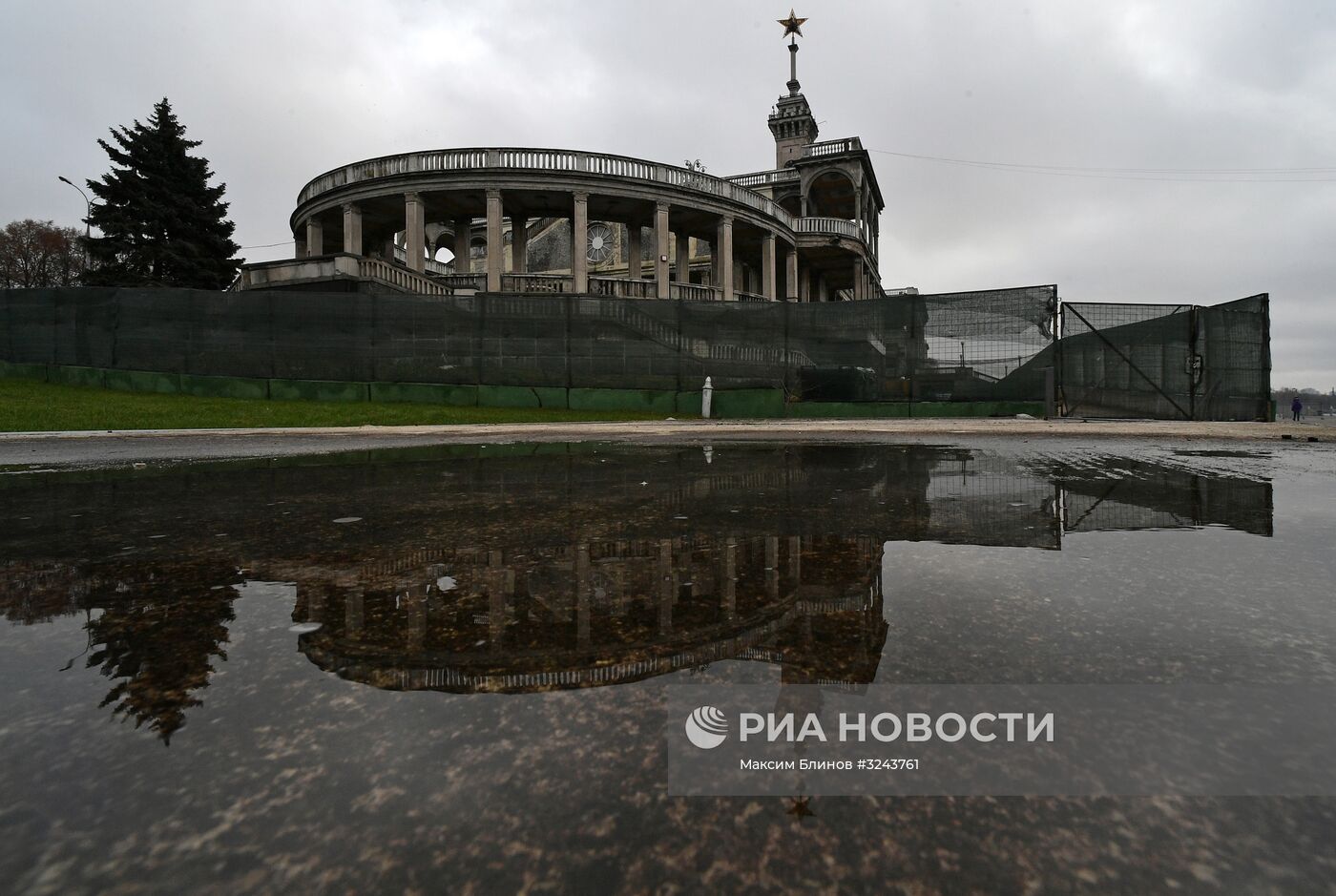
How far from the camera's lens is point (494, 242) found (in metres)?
26.9

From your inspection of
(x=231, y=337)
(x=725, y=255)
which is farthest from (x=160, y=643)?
(x=725, y=255)

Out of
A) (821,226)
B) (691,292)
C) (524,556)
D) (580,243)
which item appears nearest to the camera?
(524,556)

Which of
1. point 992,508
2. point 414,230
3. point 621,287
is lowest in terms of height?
point 992,508

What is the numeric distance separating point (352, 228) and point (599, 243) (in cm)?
1897

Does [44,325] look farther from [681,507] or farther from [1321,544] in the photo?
[1321,544]

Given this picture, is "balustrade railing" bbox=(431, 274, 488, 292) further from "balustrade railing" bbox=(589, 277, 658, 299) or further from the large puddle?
the large puddle

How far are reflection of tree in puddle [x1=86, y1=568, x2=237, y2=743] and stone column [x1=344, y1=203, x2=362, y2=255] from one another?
97.4ft

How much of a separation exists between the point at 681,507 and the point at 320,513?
7.20ft

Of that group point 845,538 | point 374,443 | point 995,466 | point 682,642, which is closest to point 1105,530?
point 845,538

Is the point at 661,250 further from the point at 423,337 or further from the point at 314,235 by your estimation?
the point at 314,235

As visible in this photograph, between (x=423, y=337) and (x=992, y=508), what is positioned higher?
(x=423, y=337)

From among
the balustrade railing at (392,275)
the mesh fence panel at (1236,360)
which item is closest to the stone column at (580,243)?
the balustrade railing at (392,275)

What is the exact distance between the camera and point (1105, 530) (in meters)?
3.41

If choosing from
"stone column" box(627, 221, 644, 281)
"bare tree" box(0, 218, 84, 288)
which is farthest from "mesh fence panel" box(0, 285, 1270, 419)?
"bare tree" box(0, 218, 84, 288)
